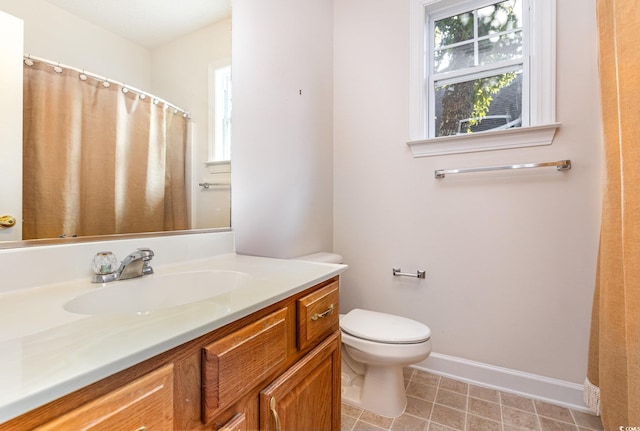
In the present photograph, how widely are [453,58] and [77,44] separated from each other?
182cm

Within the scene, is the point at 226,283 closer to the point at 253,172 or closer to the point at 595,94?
the point at 253,172

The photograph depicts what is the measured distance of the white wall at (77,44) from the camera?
0.75 m

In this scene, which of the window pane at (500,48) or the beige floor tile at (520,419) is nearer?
the beige floor tile at (520,419)

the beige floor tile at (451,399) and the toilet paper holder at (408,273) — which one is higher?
the toilet paper holder at (408,273)

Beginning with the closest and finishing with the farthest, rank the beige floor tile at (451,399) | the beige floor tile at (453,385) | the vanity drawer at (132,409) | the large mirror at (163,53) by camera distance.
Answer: the vanity drawer at (132,409) → the large mirror at (163,53) → the beige floor tile at (451,399) → the beige floor tile at (453,385)

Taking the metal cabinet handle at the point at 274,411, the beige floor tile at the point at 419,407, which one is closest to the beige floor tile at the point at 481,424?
the beige floor tile at the point at 419,407

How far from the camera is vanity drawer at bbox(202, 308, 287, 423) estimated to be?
536 millimetres

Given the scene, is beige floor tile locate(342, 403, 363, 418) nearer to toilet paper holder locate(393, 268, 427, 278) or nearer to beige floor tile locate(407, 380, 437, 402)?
beige floor tile locate(407, 380, 437, 402)

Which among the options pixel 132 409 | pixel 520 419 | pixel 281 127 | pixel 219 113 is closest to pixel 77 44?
pixel 219 113

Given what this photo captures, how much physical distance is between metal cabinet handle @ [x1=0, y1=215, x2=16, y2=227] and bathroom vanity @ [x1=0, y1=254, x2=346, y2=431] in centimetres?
18

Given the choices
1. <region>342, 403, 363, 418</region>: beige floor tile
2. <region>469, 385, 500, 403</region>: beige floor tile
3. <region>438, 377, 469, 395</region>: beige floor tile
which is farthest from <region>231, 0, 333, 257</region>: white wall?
<region>469, 385, 500, 403</region>: beige floor tile

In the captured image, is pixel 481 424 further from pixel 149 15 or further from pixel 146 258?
pixel 149 15

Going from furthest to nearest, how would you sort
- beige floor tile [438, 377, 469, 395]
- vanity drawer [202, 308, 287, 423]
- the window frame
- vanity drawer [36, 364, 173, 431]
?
beige floor tile [438, 377, 469, 395], the window frame, vanity drawer [202, 308, 287, 423], vanity drawer [36, 364, 173, 431]

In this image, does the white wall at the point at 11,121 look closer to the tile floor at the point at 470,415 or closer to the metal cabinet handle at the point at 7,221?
the metal cabinet handle at the point at 7,221
